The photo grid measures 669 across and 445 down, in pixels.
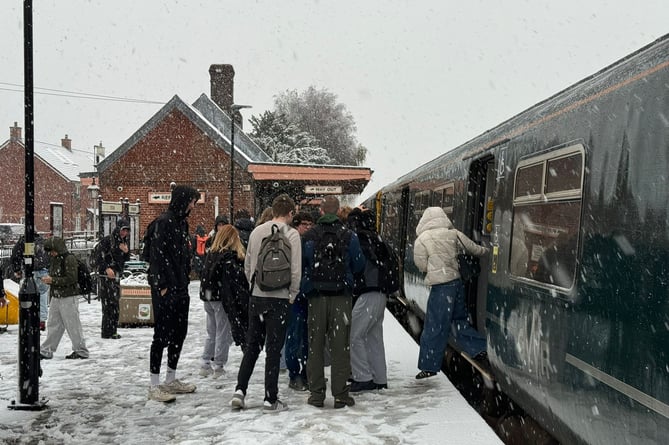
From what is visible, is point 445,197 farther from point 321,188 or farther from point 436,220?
point 321,188

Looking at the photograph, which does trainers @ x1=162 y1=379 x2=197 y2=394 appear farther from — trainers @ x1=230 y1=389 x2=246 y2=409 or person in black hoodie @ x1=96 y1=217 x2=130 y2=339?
person in black hoodie @ x1=96 y1=217 x2=130 y2=339

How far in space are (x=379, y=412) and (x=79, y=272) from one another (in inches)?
182

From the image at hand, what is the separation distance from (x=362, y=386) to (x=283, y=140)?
5816cm

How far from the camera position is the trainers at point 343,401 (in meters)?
6.25

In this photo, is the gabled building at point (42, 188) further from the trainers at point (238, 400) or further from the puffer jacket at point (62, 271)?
the trainers at point (238, 400)

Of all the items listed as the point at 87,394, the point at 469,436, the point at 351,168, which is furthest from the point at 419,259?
the point at 351,168

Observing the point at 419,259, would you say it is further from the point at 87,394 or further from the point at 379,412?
the point at 87,394

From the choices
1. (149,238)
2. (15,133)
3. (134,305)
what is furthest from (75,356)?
(15,133)

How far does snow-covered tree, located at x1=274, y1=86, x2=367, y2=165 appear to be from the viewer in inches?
2857

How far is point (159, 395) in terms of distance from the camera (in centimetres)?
646

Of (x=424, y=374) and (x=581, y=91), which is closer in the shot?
(x=581, y=91)

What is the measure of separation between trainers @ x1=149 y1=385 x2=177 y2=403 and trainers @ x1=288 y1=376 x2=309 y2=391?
118cm

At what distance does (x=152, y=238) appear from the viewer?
6461mm

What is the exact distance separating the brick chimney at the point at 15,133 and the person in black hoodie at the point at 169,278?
208ft
